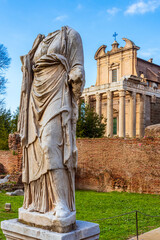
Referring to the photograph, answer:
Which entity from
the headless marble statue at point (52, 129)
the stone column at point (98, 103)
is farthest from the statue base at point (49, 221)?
the stone column at point (98, 103)

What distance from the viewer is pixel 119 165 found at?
49.8ft

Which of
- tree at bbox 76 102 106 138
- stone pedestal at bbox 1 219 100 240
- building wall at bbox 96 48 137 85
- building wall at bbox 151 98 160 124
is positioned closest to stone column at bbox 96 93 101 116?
building wall at bbox 96 48 137 85

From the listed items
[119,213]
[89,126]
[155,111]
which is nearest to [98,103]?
[155,111]

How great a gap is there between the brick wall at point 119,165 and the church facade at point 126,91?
41.8ft

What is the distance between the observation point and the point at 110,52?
35.7 metres

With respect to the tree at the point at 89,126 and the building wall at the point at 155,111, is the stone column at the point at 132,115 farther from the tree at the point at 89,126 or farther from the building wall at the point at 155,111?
the tree at the point at 89,126

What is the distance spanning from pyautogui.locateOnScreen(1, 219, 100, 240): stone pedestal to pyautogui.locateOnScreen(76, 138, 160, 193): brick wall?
11.2 metres

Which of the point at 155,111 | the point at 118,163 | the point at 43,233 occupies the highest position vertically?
the point at 155,111

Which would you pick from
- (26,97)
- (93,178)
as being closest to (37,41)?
(26,97)

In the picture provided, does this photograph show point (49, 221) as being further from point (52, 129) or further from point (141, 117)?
point (141, 117)

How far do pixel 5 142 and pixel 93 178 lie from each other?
1186 centimetres

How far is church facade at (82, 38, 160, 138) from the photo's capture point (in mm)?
30234

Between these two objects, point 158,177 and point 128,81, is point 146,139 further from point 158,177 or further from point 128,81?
point 128,81

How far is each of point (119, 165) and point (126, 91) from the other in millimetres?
17305
